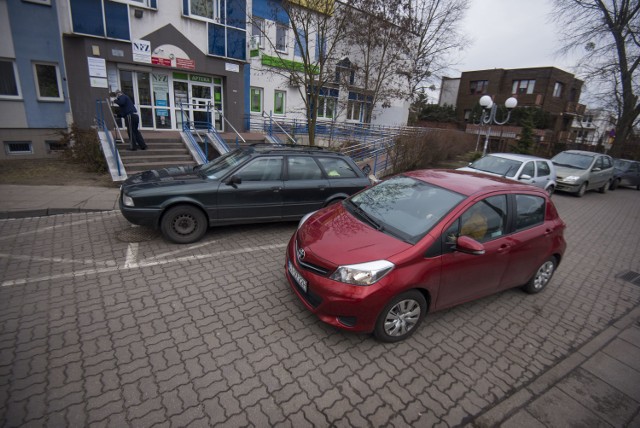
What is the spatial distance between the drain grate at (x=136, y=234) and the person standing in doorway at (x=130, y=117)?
5550mm

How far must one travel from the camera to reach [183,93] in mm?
13602

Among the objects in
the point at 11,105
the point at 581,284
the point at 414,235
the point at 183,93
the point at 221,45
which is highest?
the point at 221,45

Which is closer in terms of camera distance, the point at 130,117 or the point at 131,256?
the point at 131,256

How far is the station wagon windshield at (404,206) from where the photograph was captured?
3377mm

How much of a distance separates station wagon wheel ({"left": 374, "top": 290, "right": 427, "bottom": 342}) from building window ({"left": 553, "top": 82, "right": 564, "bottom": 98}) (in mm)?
41271

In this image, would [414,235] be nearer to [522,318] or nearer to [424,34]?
[522,318]

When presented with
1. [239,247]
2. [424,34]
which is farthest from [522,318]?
[424,34]

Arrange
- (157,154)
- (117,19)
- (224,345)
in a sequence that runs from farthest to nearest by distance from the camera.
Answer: (117,19) < (157,154) < (224,345)

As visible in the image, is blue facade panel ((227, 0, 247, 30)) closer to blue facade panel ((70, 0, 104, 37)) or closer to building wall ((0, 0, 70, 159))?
blue facade panel ((70, 0, 104, 37))

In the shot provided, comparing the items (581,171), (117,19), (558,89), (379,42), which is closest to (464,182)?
(581,171)

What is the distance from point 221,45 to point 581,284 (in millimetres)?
14972

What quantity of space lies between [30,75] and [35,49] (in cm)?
92

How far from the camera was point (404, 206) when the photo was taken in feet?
12.4

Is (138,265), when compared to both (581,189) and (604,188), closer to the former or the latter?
(581,189)
